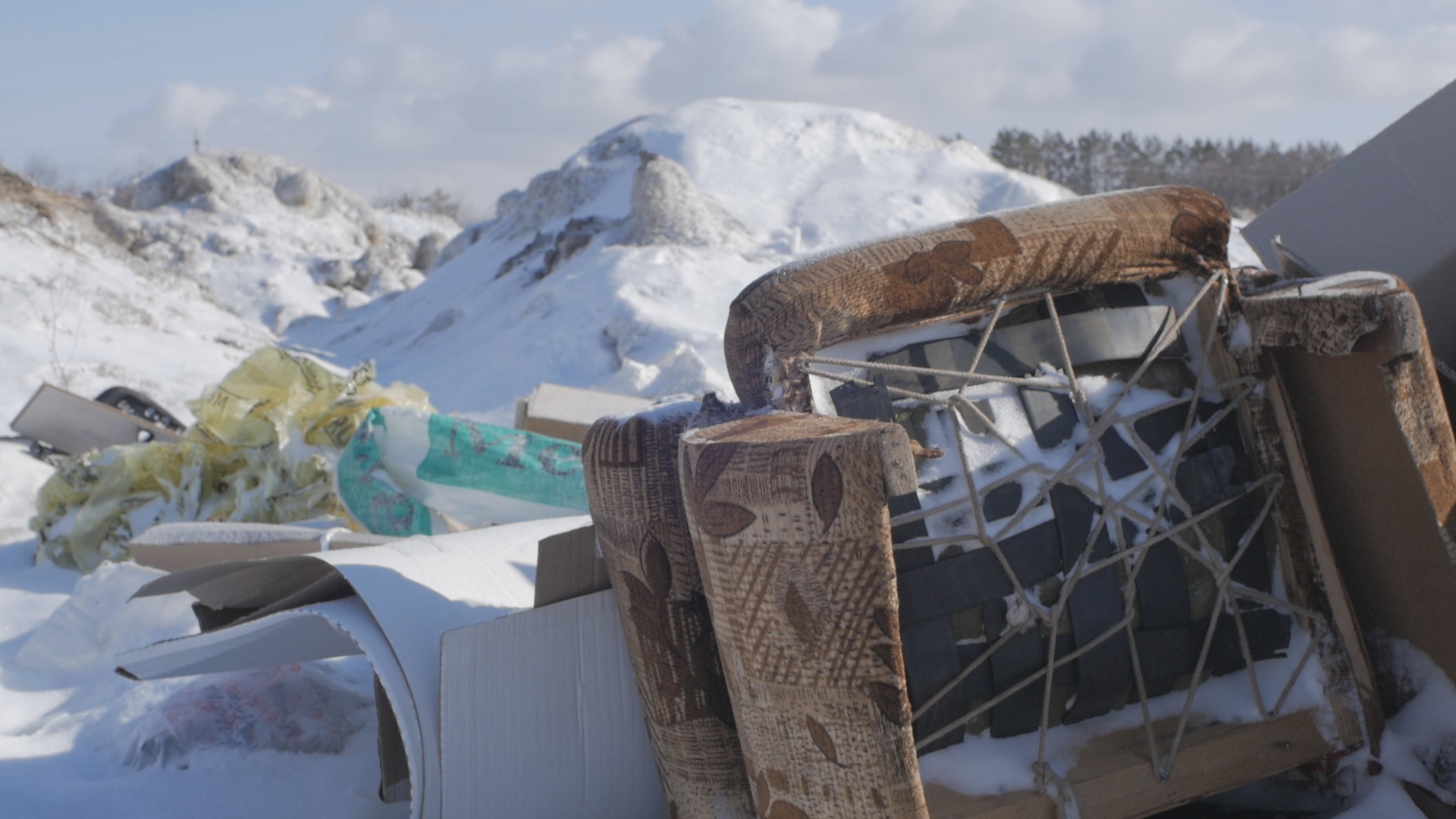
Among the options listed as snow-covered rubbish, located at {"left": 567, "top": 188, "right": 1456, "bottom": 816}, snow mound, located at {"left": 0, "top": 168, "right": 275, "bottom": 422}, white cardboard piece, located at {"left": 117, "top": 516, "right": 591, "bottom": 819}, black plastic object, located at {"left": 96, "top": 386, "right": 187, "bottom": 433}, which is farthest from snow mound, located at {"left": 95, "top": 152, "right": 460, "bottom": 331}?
snow-covered rubbish, located at {"left": 567, "top": 188, "right": 1456, "bottom": 816}

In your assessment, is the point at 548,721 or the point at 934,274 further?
the point at 548,721

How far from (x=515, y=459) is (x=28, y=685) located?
4.23 feet

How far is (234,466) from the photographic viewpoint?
3773 millimetres

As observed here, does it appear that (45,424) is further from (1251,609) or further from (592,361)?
(1251,609)

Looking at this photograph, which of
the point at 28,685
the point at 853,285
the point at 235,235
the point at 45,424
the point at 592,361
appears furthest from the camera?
the point at 235,235

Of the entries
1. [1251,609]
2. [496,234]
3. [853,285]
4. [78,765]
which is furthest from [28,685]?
[496,234]

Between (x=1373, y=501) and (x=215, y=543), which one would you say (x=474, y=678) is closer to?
(x=1373, y=501)

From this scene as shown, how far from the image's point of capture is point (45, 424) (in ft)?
15.7

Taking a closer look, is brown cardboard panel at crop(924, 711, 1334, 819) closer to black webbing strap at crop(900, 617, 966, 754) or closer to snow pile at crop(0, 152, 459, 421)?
black webbing strap at crop(900, 617, 966, 754)

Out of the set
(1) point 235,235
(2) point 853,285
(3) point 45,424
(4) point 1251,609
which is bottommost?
(4) point 1251,609

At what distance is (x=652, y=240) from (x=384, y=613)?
10.1 m

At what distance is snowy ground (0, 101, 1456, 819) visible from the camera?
1.91 meters

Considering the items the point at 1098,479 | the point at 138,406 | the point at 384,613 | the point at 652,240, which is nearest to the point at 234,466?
the point at 138,406

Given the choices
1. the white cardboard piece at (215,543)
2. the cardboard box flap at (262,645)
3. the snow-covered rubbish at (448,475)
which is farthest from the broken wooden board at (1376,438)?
the white cardboard piece at (215,543)
